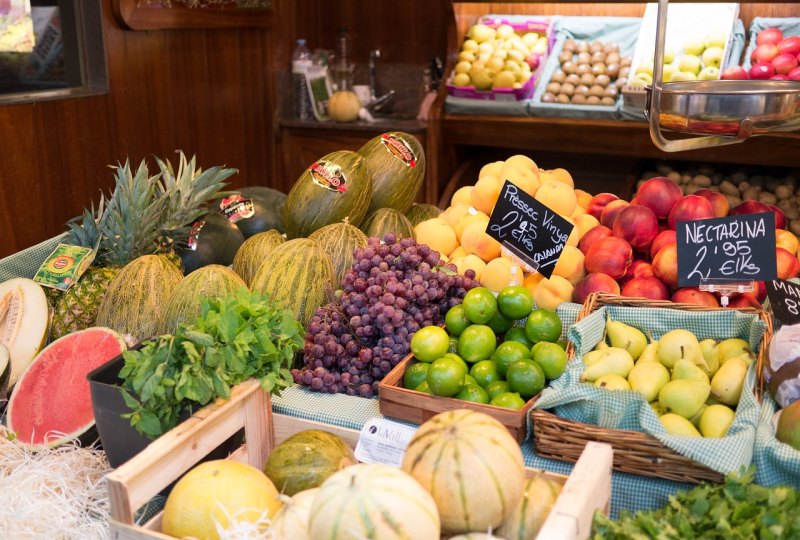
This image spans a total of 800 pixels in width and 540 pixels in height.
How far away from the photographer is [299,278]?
6.10ft

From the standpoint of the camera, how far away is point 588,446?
125 centimetres

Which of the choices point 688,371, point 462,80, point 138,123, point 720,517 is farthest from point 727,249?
point 138,123

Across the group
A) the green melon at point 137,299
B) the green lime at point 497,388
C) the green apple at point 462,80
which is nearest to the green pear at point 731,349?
the green lime at point 497,388

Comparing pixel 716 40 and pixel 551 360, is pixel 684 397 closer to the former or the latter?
pixel 551 360

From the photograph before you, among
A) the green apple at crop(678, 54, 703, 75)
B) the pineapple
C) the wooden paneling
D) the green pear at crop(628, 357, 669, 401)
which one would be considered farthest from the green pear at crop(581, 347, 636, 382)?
the wooden paneling

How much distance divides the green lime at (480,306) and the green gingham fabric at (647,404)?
173mm

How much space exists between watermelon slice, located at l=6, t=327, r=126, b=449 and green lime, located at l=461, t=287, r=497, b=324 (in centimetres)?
80

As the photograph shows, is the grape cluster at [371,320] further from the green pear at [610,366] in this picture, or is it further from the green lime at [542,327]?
the green pear at [610,366]

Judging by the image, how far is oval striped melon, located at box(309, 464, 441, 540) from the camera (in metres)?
0.96

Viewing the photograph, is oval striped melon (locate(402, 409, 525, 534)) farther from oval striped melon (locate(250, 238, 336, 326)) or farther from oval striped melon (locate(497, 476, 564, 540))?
oval striped melon (locate(250, 238, 336, 326))

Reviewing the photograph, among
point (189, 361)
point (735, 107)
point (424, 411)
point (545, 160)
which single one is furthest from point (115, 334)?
point (545, 160)

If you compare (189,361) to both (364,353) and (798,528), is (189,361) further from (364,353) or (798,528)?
(798,528)

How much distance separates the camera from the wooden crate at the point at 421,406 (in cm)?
141

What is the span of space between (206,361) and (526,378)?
0.59 meters
